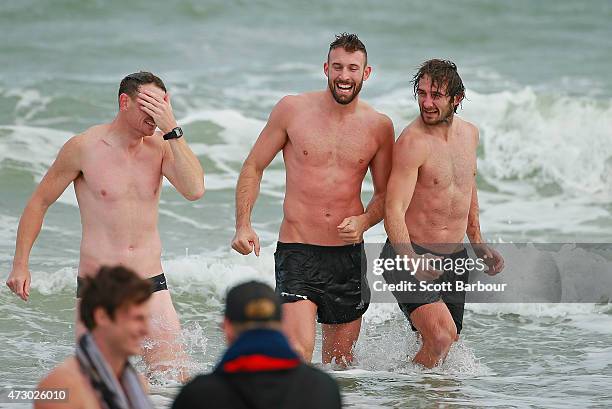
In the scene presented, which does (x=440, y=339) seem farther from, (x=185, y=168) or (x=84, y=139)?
(x=84, y=139)

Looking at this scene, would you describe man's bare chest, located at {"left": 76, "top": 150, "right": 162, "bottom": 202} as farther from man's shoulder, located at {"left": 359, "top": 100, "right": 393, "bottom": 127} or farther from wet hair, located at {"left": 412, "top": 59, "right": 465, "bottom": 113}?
wet hair, located at {"left": 412, "top": 59, "right": 465, "bottom": 113}

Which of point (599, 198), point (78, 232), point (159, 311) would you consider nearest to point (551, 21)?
point (599, 198)

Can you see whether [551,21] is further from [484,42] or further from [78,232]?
[78,232]

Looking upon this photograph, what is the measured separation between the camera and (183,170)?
245 inches

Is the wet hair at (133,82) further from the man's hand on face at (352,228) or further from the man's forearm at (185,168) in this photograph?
the man's hand on face at (352,228)

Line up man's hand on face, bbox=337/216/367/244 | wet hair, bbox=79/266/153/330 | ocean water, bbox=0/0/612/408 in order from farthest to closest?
ocean water, bbox=0/0/612/408 → man's hand on face, bbox=337/216/367/244 → wet hair, bbox=79/266/153/330

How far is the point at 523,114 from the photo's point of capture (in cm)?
1792

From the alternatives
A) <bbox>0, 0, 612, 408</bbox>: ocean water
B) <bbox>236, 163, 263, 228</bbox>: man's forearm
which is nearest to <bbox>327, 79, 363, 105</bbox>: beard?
<bbox>236, 163, 263, 228</bbox>: man's forearm

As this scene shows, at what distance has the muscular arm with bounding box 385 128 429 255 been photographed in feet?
21.7

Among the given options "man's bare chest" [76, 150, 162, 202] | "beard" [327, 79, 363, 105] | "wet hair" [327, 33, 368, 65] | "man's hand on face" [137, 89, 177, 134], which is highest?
"wet hair" [327, 33, 368, 65]

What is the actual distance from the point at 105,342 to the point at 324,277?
3271 millimetres

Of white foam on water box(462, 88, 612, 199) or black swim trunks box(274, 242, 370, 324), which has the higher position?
white foam on water box(462, 88, 612, 199)

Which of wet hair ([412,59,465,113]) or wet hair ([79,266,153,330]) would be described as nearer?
wet hair ([79,266,153,330])

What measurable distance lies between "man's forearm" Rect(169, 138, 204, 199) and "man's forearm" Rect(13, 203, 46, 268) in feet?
2.42
